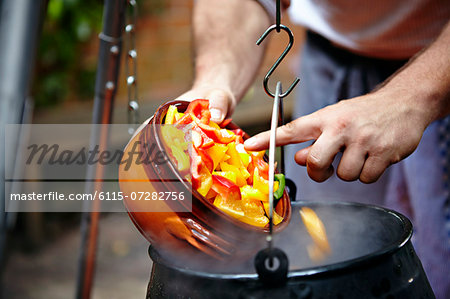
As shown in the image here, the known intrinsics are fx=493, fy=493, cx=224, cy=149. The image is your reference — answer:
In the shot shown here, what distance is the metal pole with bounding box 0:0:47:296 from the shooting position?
1.12 meters

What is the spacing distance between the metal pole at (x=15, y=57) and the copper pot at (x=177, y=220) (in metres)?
0.37

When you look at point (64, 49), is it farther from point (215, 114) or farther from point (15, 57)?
point (215, 114)

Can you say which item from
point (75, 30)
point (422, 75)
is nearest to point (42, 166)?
point (75, 30)

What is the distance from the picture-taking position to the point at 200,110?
107cm

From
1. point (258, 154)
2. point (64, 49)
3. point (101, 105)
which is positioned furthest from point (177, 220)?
point (64, 49)

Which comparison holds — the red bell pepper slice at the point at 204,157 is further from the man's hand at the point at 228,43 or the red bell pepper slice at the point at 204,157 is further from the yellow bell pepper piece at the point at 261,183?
the man's hand at the point at 228,43

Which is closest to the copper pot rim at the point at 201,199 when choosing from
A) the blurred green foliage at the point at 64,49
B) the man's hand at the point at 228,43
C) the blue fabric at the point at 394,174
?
the man's hand at the point at 228,43

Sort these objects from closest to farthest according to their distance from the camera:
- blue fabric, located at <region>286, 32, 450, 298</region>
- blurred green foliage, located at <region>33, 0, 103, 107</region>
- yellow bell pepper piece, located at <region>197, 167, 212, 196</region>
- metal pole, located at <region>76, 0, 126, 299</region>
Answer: yellow bell pepper piece, located at <region>197, 167, 212, 196</region>, metal pole, located at <region>76, 0, 126, 299</region>, blue fabric, located at <region>286, 32, 450, 298</region>, blurred green foliage, located at <region>33, 0, 103, 107</region>

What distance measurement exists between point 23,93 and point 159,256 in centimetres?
53

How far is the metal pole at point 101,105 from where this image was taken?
1.53 meters

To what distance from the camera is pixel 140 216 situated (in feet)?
3.11

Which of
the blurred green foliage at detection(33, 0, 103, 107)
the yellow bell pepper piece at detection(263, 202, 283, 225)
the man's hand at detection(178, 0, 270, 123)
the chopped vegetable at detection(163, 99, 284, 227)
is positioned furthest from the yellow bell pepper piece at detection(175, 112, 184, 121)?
the blurred green foliage at detection(33, 0, 103, 107)

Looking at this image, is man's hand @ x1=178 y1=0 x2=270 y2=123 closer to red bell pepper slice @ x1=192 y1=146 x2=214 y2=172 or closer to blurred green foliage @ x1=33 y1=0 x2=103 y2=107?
red bell pepper slice @ x1=192 y1=146 x2=214 y2=172

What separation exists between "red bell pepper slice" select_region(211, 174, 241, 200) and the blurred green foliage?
2.90 meters
